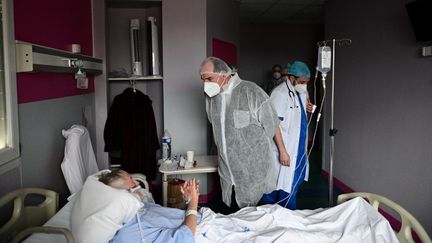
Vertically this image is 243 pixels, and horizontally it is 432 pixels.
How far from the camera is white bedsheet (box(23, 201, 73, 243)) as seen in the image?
161cm

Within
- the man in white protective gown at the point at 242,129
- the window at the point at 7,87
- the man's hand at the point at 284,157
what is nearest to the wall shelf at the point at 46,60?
the window at the point at 7,87

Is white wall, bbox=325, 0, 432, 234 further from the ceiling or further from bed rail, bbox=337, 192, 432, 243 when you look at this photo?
bed rail, bbox=337, 192, 432, 243

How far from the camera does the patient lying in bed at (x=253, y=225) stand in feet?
5.30

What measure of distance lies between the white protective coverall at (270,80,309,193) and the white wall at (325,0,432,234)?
3.09 ft

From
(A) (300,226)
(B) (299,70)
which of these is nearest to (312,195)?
(B) (299,70)

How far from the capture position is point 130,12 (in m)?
3.79

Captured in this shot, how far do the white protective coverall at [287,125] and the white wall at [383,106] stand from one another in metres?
0.94

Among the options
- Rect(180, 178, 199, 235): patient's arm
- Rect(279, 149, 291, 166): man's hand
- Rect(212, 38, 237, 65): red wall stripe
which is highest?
Rect(212, 38, 237, 65): red wall stripe

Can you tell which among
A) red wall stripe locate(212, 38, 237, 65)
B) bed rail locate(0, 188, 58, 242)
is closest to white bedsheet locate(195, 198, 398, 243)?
bed rail locate(0, 188, 58, 242)

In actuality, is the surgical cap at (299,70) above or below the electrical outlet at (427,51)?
below

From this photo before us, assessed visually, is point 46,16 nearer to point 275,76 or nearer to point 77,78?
point 77,78

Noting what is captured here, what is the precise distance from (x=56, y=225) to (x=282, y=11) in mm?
4870

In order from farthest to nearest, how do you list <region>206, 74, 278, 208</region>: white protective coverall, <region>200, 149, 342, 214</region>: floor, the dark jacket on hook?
<region>200, 149, 342, 214</region>: floor < the dark jacket on hook < <region>206, 74, 278, 208</region>: white protective coverall

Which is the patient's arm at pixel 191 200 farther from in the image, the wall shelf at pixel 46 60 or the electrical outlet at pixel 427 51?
the electrical outlet at pixel 427 51
